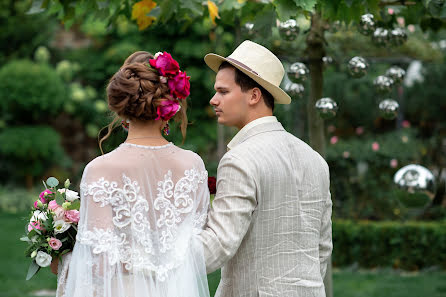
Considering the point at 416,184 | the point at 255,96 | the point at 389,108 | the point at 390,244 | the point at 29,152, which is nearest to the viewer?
the point at 255,96

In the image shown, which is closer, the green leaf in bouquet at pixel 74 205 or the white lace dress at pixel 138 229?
the white lace dress at pixel 138 229

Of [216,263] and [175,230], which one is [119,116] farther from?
[216,263]

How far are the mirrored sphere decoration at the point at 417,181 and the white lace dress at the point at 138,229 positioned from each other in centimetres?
260

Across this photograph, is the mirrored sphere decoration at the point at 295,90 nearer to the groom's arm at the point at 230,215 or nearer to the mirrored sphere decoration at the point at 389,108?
the mirrored sphere decoration at the point at 389,108

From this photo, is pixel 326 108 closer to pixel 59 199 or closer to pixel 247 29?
pixel 247 29

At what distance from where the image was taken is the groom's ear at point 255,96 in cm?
256

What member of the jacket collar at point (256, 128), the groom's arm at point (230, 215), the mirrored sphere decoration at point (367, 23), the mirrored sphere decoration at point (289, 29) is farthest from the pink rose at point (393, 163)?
the groom's arm at point (230, 215)

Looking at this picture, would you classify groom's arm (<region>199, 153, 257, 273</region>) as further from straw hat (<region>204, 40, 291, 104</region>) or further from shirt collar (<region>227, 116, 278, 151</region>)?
straw hat (<region>204, 40, 291, 104</region>)

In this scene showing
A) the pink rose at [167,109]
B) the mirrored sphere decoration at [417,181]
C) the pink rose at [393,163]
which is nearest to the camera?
the pink rose at [167,109]

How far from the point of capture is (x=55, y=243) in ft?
7.65

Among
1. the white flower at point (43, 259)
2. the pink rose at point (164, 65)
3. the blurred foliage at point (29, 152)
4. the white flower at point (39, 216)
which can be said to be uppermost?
the pink rose at point (164, 65)

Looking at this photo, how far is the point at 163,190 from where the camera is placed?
2.29 m

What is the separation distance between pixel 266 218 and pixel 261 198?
9 centimetres

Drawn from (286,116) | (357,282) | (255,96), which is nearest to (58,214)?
(255,96)
